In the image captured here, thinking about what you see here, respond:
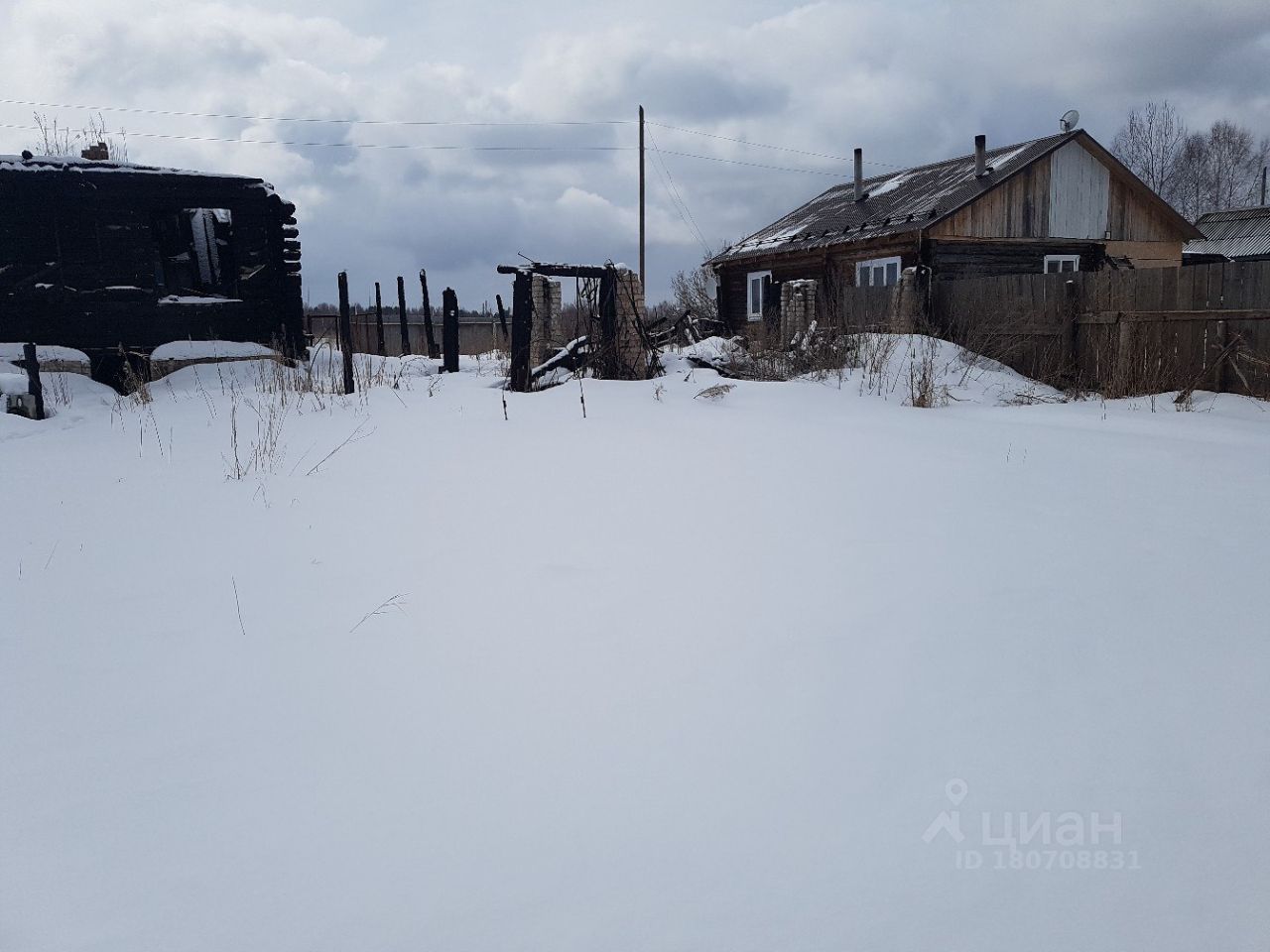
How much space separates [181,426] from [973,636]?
7.78m

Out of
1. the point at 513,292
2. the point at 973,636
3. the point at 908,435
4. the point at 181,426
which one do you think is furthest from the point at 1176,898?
the point at 513,292

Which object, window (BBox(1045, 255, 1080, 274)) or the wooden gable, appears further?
window (BBox(1045, 255, 1080, 274))

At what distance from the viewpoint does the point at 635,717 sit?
2.35m

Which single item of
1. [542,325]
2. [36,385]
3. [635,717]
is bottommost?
[635,717]

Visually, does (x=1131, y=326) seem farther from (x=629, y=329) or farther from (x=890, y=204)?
(x=890, y=204)

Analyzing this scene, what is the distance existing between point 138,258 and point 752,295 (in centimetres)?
1406

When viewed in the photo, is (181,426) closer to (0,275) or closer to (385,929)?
(0,275)

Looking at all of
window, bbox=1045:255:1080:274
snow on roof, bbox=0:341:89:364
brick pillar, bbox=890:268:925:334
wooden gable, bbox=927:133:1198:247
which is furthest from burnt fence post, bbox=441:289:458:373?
window, bbox=1045:255:1080:274

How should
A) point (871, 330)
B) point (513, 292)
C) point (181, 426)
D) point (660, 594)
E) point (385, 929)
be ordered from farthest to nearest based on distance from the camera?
1. point (871, 330)
2. point (513, 292)
3. point (181, 426)
4. point (660, 594)
5. point (385, 929)

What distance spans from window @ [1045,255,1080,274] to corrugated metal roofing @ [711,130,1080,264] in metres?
2.23

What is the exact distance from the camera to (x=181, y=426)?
818cm

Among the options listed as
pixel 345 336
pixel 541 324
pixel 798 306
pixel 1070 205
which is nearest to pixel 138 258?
pixel 345 336

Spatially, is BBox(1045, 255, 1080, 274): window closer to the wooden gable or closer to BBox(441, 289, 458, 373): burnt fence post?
the wooden gable

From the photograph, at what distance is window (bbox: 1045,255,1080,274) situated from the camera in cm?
1817
